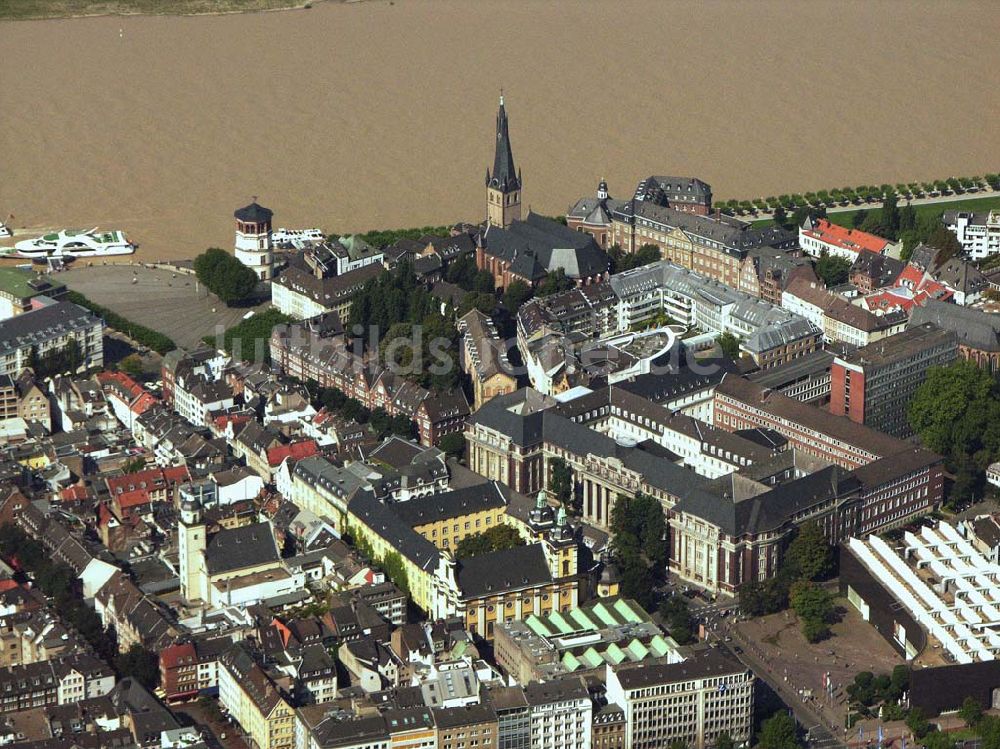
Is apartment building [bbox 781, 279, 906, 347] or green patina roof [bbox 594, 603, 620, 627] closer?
green patina roof [bbox 594, 603, 620, 627]

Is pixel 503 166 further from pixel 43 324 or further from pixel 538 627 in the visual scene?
pixel 538 627

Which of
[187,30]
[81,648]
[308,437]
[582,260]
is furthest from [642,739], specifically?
[187,30]

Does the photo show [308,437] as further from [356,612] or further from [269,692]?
[269,692]

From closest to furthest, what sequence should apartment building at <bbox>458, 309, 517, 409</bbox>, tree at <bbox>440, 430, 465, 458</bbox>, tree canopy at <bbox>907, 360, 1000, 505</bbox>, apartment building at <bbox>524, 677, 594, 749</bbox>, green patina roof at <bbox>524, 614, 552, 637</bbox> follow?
apartment building at <bbox>524, 677, 594, 749</bbox> → green patina roof at <bbox>524, 614, 552, 637</bbox> → tree canopy at <bbox>907, 360, 1000, 505</bbox> → tree at <bbox>440, 430, 465, 458</bbox> → apartment building at <bbox>458, 309, 517, 409</bbox>

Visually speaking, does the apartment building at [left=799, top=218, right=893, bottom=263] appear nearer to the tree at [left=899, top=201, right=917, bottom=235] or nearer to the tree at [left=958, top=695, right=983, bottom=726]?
the tree at [left=899, top=201, right=917, bottom=235]

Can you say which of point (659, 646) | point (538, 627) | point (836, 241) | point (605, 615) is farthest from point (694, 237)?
point (659, 646)

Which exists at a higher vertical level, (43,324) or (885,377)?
(43,324)

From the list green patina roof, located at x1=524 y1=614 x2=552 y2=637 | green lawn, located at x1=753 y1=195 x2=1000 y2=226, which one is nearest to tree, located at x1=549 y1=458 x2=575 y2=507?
green patina roof, located at x1=524 y1=614 x2=552 y2=637

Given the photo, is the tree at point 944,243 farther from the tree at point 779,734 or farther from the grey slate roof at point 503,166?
the tree at point 779,734
